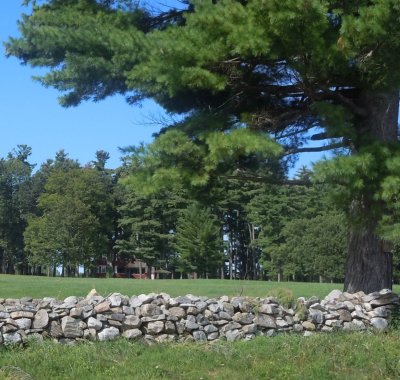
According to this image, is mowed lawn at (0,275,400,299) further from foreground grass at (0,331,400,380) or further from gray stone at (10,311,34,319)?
gray stone at (10,311,34,319)

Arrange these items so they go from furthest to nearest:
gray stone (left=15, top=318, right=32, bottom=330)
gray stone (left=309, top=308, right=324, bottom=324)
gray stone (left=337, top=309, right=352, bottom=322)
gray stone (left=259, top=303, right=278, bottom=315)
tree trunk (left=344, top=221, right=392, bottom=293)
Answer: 1. tree trunk (left=344, top=221, right=392, bottom=293)
2. gray stone (left=337, top=309, right=352, bottom=322)
3. gray stone (left=309, top=308, right=324, bottom=324)
4. gray stone (left=259, top=303, right=278, bottom=315)
5. gray stone (left=15, top=318, right=32, bottom=330)

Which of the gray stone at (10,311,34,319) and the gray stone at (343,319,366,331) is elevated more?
the gray stone at (10,311,34,319)

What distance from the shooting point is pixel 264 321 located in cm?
982

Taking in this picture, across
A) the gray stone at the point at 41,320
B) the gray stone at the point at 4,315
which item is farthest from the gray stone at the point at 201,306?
the gray stone at the point at 4,315

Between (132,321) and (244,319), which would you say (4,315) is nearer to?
(132,321)

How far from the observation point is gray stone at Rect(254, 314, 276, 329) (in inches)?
386

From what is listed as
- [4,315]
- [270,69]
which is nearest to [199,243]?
[270,69]

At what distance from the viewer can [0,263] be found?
8150cm

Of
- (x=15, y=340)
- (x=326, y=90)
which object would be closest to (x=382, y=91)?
(x=326, y=90)

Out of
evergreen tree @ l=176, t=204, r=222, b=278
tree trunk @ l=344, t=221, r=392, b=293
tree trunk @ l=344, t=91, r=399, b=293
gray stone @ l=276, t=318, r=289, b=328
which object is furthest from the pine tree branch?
evergreen tree @ l=176, t=204, r=222, b=278

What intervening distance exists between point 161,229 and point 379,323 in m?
55.2

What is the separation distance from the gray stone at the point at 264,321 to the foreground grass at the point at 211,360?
79 cm

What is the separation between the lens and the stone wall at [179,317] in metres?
8.82

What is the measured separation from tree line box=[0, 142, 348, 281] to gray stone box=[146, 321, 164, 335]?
3895 centimetres
